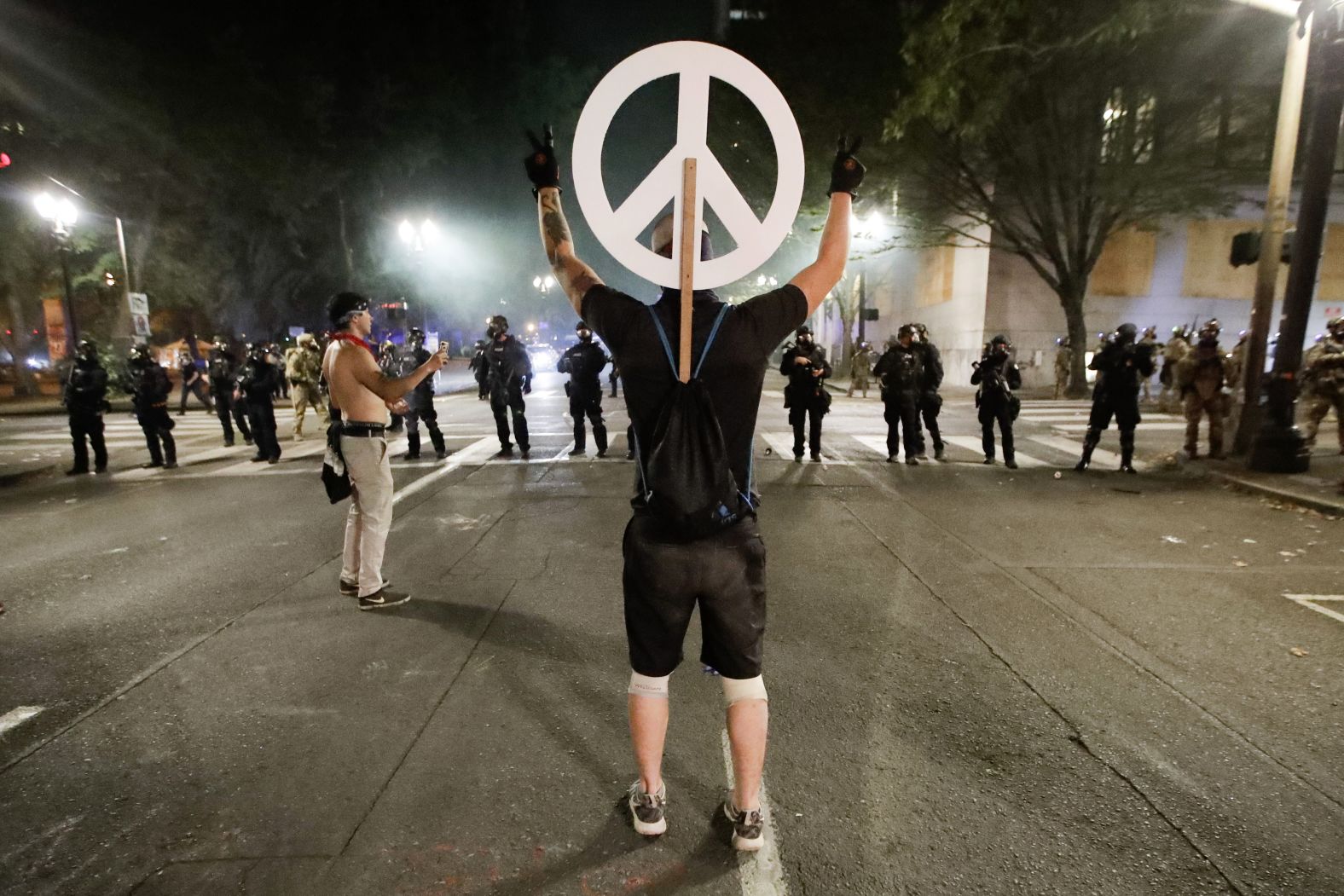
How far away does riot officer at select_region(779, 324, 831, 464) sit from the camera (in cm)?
992

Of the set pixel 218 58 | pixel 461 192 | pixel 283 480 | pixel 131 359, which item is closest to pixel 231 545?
pixel 283 480

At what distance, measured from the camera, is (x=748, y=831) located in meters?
2.41

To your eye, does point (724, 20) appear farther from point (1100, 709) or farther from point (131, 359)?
point (1100, 709)

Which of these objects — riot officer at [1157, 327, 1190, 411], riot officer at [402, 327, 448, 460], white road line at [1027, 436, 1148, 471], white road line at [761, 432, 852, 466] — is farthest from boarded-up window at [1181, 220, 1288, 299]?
riot officer at [402, 327, 448, 460]

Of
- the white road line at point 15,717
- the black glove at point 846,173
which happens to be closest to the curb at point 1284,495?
the black glove at point 846,173

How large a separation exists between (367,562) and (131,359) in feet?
28.1

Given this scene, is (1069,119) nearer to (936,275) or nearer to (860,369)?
(860,369)

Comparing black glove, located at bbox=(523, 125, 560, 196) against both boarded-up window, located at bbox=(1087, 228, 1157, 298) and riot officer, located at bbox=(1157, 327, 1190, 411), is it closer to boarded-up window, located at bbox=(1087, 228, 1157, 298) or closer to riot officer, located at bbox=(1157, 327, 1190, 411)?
riot officer, located at bbox=(1157, 327, 1190, 411)

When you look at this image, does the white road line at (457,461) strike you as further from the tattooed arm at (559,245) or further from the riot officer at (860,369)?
the riot officer at (860,369)

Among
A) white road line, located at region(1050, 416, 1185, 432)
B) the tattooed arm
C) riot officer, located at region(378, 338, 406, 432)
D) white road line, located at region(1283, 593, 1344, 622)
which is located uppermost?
the tattooed arm

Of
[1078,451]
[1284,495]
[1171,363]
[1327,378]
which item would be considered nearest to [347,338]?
[1284,495]

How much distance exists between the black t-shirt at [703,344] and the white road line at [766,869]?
116 cm

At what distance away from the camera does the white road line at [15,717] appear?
3.32m

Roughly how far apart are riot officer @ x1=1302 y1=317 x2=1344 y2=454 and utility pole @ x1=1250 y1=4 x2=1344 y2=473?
478mm
